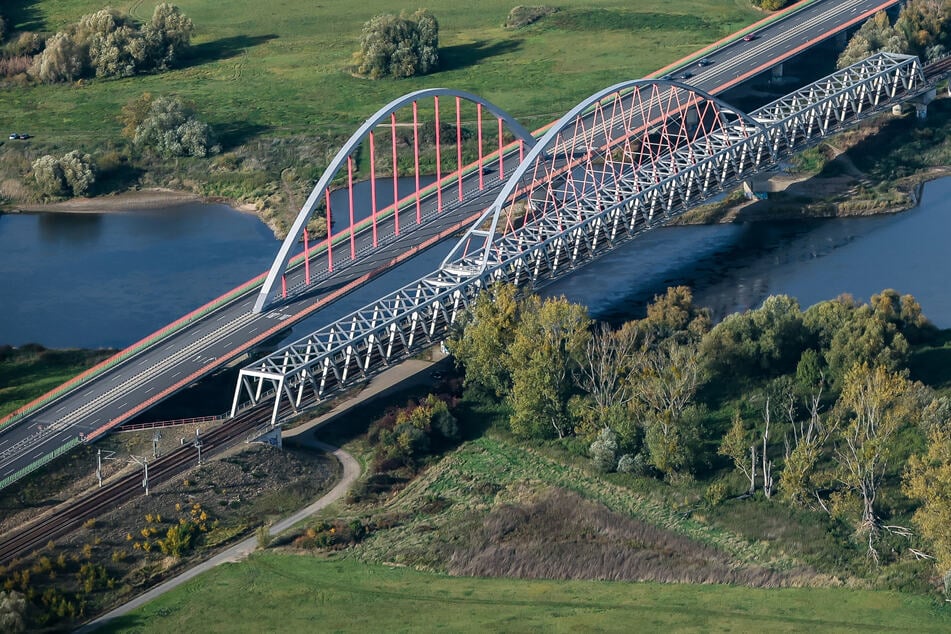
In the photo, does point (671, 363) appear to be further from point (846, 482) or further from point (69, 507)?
point (69, 507)

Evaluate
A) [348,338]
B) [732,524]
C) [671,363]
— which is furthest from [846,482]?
[348,338]

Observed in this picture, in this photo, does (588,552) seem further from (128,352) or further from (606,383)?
(128,352)

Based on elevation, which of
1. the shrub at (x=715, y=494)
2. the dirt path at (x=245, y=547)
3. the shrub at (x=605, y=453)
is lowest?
the dirt path at (x=245, y=547)

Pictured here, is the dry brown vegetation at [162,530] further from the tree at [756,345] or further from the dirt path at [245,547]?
the tree at [756,345]

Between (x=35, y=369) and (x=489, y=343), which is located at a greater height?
(x=489, y=343)

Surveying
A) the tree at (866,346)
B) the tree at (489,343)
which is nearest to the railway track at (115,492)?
the tree at (489,343)

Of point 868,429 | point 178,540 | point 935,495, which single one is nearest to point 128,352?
point 178,540
